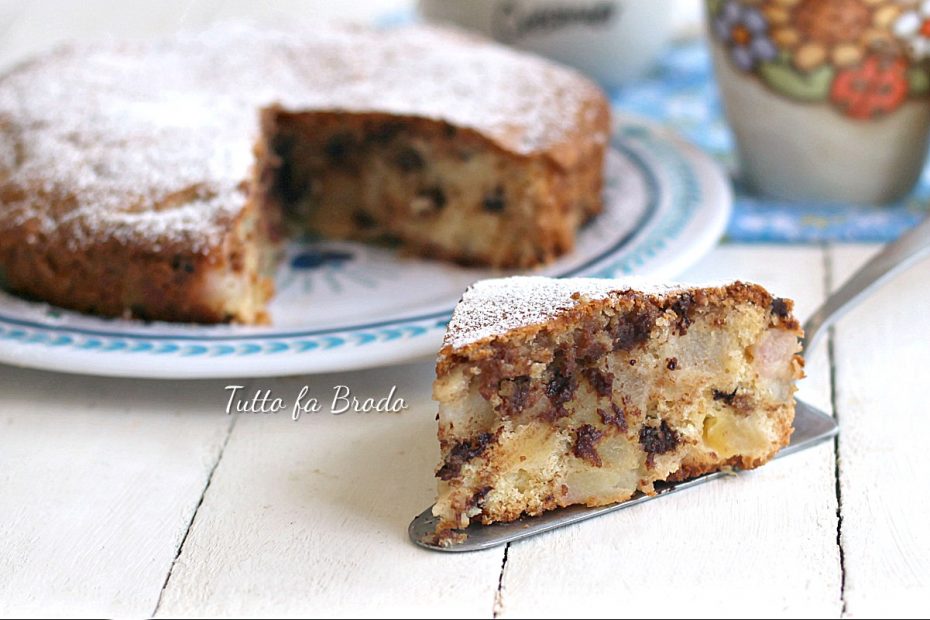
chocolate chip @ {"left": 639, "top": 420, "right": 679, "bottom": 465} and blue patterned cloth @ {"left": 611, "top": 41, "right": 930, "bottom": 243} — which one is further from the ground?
chocolate chip @ {"left": 639, "top": 420, "right": 679, "bottom": 465}

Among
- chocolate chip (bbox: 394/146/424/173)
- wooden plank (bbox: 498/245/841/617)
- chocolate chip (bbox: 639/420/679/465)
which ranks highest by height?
chocolate chip (bbox: 639/420/679/465)

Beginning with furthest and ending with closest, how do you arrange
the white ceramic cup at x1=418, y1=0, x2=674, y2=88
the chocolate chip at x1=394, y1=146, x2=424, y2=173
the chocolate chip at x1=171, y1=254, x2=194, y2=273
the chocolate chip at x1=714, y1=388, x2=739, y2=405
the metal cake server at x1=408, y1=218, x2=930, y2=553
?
the white ceramic cup at x1=418, y1=0, x2=674, y2=88
the chocolate chip at x1=394, y1=146, x2=424, y2=173
the chocolate chip at x1=171, y1=254, x2=194, y2=273
the chocolate chip at x1=714, y1=388, x2=739, y2=405
the metal cake server at x1=408, y1=218, x2=930, y2=553

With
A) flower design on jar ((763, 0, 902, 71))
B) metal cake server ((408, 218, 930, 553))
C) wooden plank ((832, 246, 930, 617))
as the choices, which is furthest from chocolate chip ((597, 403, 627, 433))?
flower design on jar ((763, 0, 902, 71))

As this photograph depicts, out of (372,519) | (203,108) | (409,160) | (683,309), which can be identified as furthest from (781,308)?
(203,108)

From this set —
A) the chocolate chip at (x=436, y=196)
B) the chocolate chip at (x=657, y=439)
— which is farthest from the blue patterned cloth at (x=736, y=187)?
the chocolate chip at (x=657, y=439)

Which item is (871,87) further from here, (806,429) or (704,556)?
(704,556)

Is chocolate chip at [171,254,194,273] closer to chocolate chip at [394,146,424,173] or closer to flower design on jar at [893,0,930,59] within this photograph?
chocolate chip at [394,146,424,173]

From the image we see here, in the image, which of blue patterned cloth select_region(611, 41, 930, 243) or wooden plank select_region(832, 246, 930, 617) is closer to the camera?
wooden plank select_region(832, 246, 930, 617)
